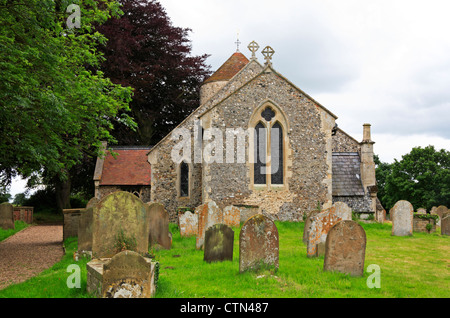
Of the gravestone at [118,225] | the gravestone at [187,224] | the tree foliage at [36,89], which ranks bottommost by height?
the gravestone at [187,224]

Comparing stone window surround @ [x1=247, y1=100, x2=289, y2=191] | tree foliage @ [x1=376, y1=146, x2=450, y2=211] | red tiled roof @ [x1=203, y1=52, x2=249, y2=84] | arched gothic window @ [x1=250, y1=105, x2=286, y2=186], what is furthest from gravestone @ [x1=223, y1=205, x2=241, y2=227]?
tree foliage @ [x1=376, y1=146, x2=450, y2=211]

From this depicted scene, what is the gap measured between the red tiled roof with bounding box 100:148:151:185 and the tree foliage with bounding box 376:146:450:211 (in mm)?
25295

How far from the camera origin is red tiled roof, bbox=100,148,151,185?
2014 cm

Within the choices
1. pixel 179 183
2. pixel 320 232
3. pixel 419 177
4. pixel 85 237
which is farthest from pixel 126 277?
pixel 419 177

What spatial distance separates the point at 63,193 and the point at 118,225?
18.5 meters

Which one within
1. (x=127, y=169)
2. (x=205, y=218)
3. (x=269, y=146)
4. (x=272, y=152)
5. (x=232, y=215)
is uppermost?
(x=269, y=146)

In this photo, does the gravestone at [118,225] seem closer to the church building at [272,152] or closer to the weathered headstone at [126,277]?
the weathered headstone at [126,277]

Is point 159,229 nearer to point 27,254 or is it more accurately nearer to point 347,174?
point 27,254

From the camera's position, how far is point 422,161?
3697 centimetres

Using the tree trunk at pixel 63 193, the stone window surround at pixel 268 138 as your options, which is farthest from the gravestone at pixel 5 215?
the stone window surround at pixel 268 138

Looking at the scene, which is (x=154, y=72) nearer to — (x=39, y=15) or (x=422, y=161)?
(x=39, y=15)

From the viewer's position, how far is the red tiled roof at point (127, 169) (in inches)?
793

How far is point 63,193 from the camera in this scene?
23641mm

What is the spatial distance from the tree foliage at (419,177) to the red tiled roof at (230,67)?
20.6m
